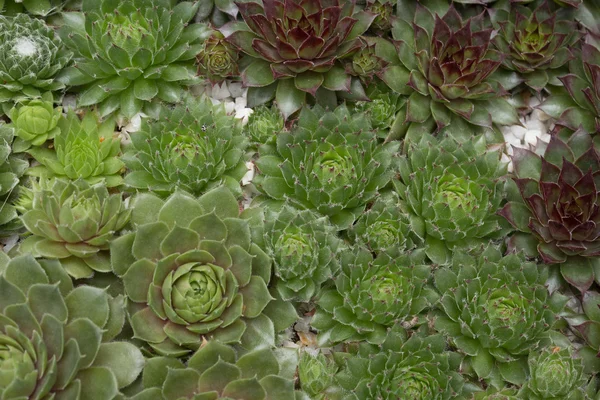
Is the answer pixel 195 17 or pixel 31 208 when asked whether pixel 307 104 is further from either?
pixel 31 208

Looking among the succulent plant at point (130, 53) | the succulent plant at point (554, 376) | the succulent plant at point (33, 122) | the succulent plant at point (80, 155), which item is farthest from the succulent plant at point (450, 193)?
the succulent plant at point (33, 122)

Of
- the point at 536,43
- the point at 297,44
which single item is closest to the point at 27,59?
the point at 297,44

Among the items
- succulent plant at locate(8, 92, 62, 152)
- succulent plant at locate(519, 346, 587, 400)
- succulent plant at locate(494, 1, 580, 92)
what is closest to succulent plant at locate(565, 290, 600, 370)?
succulent plant at locate(519, 346, 587, 400)

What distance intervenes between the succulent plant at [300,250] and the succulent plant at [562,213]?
73 centimetres

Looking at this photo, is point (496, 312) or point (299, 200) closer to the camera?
point (496, 312)

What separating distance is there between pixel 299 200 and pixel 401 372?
75 centimetres

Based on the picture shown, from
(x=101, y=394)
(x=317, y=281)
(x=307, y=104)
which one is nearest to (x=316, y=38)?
(x=307, y=104)

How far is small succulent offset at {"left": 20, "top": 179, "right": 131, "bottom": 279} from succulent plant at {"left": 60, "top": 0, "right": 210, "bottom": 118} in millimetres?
511

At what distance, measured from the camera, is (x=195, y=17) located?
108 inches

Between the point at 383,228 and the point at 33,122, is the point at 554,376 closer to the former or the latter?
the point at 383,228

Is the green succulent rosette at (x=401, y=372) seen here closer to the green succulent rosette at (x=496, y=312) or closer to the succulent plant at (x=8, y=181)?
the green succulent rosette at (x=496, y=312)

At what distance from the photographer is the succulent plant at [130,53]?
2434 millimetres

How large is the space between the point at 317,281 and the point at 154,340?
24.5 inches

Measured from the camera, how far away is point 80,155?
232 centimetres
